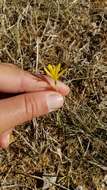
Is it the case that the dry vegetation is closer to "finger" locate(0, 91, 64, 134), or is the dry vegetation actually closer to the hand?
the hand

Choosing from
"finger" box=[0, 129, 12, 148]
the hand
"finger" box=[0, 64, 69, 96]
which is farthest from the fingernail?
"finger" box=[0, 129, 12, 148]

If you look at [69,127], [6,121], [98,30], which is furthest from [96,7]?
[6,121]

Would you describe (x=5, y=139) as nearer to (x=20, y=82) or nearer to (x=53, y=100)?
(x=20, y=82)

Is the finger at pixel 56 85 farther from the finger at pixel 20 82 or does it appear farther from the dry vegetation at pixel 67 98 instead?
the dry vegetation at pixel 67 98

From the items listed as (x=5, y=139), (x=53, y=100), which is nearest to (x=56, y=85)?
(x=53, y=100)

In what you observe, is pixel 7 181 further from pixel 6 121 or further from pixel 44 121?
pixel 6 121

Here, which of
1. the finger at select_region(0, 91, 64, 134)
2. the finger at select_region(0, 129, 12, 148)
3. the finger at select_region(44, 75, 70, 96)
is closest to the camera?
the finger at select_region(0, 91, 64, 134)
